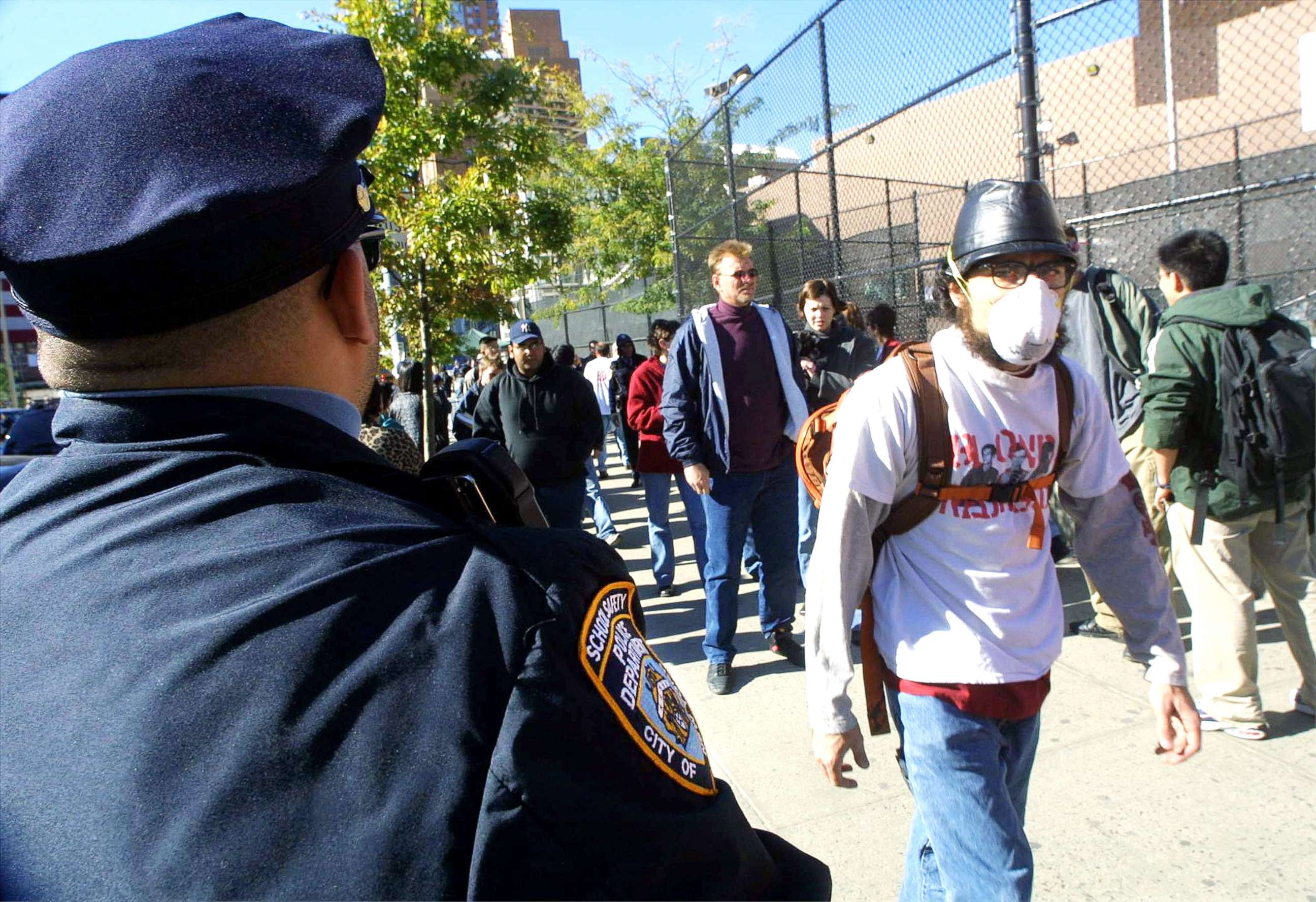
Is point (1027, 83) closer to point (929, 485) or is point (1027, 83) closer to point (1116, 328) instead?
point (1116, 328)

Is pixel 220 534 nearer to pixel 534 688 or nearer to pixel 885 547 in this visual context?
pixel 534 688

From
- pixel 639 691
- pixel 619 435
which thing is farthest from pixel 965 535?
pixel 619 435

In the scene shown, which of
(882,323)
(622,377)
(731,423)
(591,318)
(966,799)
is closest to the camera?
(966,799)

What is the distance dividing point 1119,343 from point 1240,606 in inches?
58.7

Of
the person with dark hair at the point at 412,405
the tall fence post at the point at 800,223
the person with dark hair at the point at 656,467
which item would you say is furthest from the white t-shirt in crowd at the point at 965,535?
the tall fence post at the point at 800,223

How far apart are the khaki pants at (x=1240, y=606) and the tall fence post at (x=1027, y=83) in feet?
6.33

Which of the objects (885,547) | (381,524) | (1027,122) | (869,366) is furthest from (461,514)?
(869,366)

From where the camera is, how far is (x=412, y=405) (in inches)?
307

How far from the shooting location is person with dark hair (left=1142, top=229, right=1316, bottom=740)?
11.6 ft

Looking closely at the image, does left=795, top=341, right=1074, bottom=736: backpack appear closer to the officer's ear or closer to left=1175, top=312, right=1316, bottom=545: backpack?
the officer's ear

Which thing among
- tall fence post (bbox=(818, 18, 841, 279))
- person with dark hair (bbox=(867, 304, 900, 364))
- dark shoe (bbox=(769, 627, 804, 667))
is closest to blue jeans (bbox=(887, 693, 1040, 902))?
dark shoe (bbox=(769, 627, 804, 667))

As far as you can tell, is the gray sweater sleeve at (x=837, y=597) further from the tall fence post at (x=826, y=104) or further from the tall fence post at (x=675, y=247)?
the tall fence post at (x=675, y=247)

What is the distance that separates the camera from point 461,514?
2.85 ft

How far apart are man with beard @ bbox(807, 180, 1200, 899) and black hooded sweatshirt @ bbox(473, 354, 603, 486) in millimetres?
3716
